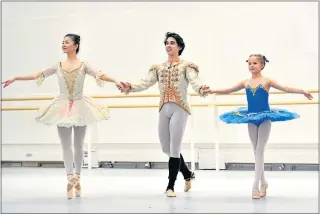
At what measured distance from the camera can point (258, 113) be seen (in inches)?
143

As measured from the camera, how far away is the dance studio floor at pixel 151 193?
10.5ft

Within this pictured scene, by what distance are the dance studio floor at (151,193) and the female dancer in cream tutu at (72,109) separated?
28 centimetres

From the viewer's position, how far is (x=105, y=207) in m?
3.27

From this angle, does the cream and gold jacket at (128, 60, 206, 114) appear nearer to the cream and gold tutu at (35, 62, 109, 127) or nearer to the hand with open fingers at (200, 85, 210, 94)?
the hand with open fingers at (200, 85, 210, 94)

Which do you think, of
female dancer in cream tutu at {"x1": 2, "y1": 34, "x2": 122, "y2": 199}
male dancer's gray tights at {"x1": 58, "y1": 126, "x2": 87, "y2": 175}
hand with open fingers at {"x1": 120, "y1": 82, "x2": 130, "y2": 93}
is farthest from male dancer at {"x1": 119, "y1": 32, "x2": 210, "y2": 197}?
male dancer's gray tights at {"x1": 58, "y1": 126, "x2": 87, "y2": 175}

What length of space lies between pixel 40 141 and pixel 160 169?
1.72m

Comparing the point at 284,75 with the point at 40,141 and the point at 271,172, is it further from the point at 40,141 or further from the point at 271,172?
the point at 40,141

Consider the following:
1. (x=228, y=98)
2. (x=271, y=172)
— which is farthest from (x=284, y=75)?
(x=271, y=172)

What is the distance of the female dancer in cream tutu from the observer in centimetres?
378

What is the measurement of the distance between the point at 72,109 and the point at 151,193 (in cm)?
91

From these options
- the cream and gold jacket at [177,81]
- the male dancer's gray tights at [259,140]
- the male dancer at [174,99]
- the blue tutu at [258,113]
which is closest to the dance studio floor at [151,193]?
the male dancer's gray tights at [259,140]

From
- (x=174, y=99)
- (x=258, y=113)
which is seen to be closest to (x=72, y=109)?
(x=174, y=99)

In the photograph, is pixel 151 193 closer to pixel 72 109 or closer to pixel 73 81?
pixel 72 109

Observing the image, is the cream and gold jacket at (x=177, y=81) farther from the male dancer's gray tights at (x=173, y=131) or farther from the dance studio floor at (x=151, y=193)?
the dance studio floor at (x=151, y=193)
